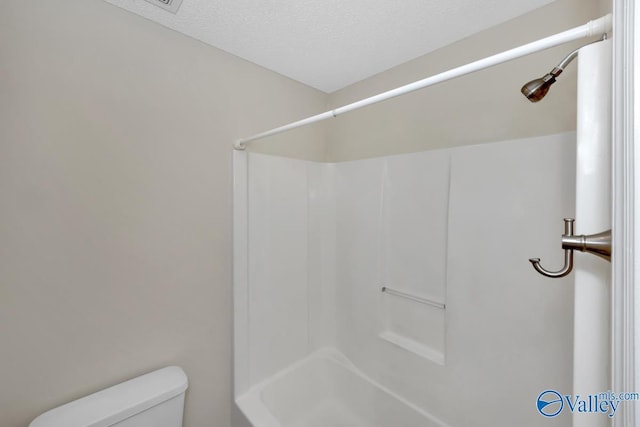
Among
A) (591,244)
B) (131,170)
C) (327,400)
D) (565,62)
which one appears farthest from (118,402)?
(565,62)

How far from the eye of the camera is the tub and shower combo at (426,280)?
65cm

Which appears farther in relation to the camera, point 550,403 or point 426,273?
point 426,273

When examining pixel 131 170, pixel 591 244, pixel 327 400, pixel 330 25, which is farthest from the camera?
pixel 327 400

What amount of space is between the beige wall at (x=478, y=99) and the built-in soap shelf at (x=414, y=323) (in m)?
0.89

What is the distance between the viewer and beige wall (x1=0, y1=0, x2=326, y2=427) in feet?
3.09

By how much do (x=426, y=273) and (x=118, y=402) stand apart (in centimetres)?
151

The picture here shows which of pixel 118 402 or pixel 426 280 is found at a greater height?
pixel 426 280

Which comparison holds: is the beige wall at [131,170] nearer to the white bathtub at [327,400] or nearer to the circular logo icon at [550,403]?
the white bathtub at [327,400]

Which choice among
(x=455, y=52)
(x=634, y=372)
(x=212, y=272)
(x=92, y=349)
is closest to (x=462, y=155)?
(x=455, y=52)

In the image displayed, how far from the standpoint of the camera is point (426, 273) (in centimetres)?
145

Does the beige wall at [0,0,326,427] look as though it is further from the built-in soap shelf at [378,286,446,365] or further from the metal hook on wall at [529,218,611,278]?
the metal hook on wall at [529,218,611,278]

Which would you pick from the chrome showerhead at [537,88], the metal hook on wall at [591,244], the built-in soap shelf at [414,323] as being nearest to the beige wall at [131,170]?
the chrome showerhead at [537,88]

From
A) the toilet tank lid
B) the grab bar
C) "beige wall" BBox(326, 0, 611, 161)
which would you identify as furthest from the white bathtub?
"beige wall" BBox(326, 0, 611, 161)

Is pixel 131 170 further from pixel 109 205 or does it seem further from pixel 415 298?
pixel 415 298
